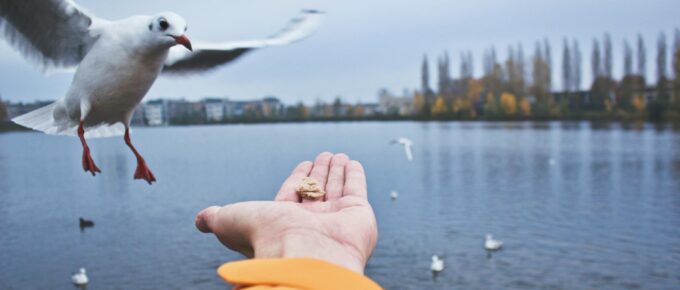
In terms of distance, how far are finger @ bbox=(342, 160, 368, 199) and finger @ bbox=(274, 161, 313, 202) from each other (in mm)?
130

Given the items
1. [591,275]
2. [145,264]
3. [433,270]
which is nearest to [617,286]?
[591,275]

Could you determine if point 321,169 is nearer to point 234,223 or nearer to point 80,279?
point 234,223

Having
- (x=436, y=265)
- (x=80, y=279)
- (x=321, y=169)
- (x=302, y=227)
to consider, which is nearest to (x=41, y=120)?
(x=302, y=227)

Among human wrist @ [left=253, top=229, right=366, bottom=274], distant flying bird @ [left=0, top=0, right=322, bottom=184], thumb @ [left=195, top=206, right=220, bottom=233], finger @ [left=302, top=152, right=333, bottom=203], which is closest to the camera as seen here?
distant flying bird @ [left=0, top=0, right=322, bottom=184]

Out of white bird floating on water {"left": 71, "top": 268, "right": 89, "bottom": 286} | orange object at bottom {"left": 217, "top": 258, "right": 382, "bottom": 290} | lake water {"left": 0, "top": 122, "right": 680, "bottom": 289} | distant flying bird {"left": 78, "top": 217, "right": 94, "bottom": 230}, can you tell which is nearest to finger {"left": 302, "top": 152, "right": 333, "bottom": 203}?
orange object at bottom {"left": 217, "top": 258, "right": 382, "bottom": 290}

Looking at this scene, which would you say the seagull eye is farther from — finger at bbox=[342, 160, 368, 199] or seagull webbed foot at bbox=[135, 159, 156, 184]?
finger at bbox=[342, 160, 368, 199]

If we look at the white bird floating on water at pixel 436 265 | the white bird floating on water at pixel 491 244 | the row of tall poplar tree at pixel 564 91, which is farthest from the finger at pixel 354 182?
the row of tall poplar tree at pixel 564 91

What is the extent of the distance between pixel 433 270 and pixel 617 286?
11.4 ft

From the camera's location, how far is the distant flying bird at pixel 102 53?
45.1 inches

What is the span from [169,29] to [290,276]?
415 millimetres

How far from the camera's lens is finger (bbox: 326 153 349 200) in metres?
1.81

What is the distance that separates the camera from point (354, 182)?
1.76 m

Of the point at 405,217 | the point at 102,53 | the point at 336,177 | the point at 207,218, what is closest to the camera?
the point at 102,53

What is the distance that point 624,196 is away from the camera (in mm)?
21750
